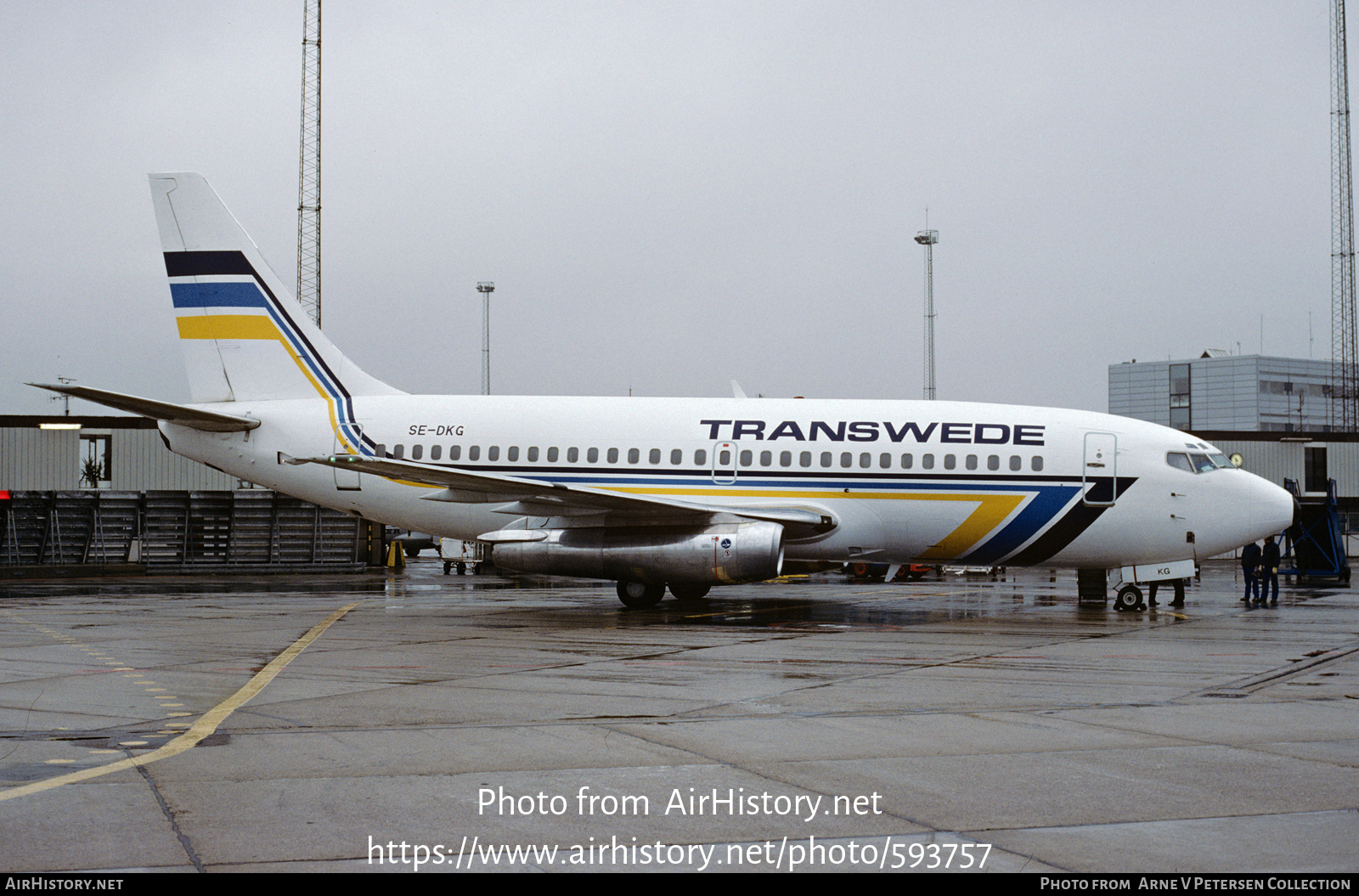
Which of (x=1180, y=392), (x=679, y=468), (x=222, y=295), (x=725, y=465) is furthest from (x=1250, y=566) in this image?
(x=1180, y=392)

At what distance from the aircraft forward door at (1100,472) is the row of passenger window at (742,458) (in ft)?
2.81

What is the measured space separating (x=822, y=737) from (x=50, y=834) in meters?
5.27

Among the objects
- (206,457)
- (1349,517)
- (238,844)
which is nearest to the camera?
(238,844)

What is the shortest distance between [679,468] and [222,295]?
32.9ft

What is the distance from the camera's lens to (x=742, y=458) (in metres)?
21.2

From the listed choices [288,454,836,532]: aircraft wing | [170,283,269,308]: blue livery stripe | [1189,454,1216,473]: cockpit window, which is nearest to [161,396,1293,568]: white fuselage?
[1189,454,1216,473]: cockpit window

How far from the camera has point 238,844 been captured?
5.93 m

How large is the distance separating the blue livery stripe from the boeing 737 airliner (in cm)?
4

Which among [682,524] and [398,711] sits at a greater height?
[682,524]

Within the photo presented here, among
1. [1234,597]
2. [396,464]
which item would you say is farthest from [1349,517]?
[396,464]

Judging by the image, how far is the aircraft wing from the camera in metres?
18.8

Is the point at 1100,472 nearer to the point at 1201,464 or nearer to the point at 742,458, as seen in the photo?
the point at 1201,464

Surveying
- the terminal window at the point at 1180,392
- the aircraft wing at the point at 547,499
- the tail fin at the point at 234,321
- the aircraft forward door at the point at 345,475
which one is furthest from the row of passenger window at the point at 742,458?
the terminal window at the point at 1180,392

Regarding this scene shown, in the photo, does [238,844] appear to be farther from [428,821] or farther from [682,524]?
[682,524]
